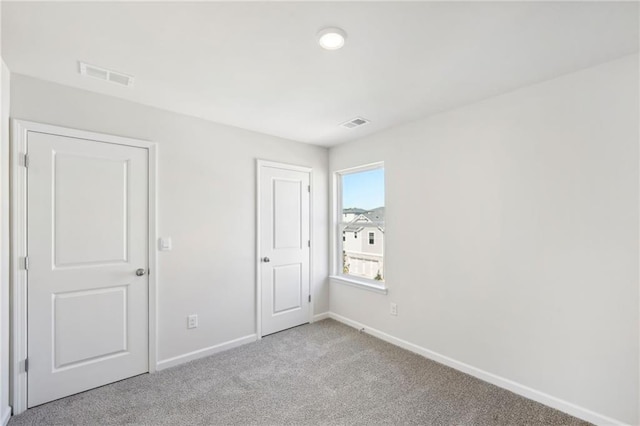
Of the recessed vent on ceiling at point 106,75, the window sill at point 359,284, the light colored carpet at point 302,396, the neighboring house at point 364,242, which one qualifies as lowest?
the light colored carpet at point 302,396

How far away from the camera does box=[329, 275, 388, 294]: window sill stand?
11.0ft

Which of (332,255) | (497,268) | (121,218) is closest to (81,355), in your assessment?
(121,218)

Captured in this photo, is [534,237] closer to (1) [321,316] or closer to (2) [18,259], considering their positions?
(1) [321,316]

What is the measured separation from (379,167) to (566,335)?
229cm

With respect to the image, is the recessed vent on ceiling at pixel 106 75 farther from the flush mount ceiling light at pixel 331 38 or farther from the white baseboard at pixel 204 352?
the white baseboard at pixel 204 352

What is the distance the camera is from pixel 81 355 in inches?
89.8

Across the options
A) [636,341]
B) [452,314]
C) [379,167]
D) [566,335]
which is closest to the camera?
[636,341]

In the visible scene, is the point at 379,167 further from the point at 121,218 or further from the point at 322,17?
the point at 121,218

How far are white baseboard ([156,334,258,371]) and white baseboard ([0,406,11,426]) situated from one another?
0.92m

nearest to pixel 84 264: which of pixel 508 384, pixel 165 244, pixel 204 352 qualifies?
pixel 165 244

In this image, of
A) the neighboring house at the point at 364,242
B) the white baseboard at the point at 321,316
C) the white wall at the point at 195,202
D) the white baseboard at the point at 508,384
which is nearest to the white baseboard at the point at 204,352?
the white wall at the point at 195,202

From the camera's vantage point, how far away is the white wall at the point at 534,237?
1.84 metres

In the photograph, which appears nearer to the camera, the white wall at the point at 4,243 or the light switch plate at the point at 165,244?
the white wall at the point at 4,243

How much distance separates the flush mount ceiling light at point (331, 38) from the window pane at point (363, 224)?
1.97m
